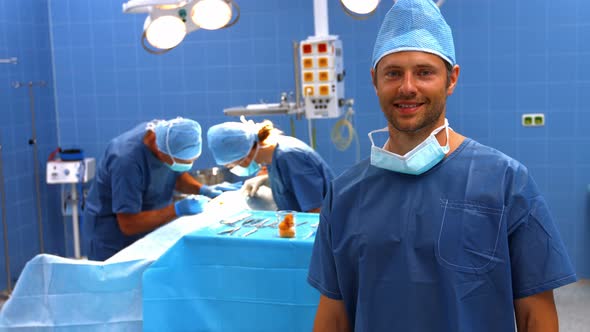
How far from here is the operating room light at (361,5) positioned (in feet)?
9.33

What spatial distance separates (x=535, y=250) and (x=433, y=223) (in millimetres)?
186

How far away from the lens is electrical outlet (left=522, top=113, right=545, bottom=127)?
4.36 metres

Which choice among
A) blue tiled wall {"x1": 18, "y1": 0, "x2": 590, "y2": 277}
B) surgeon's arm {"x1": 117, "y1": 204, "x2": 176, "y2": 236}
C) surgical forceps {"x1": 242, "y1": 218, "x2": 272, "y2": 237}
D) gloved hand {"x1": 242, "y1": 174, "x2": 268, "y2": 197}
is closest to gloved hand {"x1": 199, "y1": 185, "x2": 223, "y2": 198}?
gloved hand {"x1": 242, "y1": 174, "x2": 268, "y2": 197}

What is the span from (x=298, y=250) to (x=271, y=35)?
102 inches

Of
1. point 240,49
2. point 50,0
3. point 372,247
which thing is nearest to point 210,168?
point 240,49

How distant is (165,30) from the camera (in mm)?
3080

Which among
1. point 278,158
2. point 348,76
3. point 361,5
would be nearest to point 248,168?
point 278,158

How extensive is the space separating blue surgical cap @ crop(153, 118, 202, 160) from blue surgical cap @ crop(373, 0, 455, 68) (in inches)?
68.0

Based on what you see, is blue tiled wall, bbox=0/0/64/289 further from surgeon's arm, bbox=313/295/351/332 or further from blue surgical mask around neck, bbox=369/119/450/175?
blue surgical mask around neck, bbox=369/119/450/175

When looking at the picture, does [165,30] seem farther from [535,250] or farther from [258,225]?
[535,250]

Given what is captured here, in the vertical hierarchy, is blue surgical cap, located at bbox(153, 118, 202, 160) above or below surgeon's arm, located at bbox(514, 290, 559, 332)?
above

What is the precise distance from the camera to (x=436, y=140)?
1331 millimetres

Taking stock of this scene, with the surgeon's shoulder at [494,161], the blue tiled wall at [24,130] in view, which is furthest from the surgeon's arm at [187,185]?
the surgeon's shoulder at [494,161]

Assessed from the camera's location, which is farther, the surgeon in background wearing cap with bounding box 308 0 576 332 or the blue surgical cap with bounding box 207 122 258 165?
the blue surgical cap with bounding box 207 122 258 165
